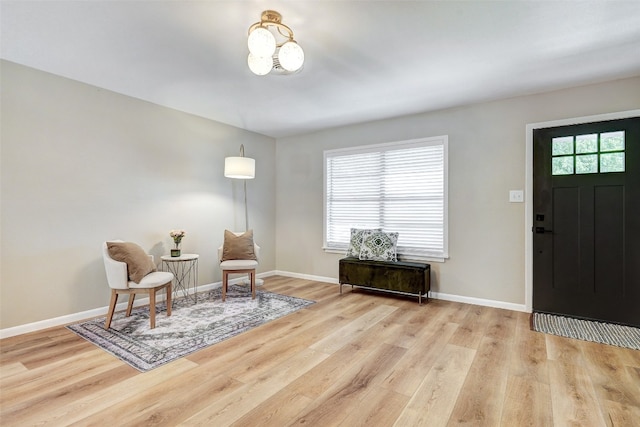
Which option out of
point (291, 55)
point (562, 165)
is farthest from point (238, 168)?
point (562, 165)

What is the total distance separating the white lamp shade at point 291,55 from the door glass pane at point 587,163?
311 centimetres

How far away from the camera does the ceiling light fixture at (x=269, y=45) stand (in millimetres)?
2066

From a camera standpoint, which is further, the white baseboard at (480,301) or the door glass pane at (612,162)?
the white baseboard at (480,301)

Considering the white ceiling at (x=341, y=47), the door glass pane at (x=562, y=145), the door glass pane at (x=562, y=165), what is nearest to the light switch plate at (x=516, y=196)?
the door glass pane at (x=562, y=165)

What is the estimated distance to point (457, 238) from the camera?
4.04 meters

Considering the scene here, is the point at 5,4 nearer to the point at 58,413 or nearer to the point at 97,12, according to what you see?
the point at 97,12

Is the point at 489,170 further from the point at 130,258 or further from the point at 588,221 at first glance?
the point at 130,258

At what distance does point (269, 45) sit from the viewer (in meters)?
2.10

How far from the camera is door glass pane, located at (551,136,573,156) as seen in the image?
339 cm

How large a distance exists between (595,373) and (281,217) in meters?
4.50

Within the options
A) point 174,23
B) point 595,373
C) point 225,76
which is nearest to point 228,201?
point 225,76

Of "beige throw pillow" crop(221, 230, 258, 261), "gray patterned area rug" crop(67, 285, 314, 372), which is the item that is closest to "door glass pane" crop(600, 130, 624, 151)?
"gray patterned area rug" crop(67, 285, 314, 372)

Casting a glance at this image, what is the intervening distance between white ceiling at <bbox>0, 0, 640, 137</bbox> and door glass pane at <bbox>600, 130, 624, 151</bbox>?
22.0 inches

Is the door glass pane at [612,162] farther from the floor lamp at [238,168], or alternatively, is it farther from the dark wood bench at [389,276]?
the floor lamp at [238,168]
